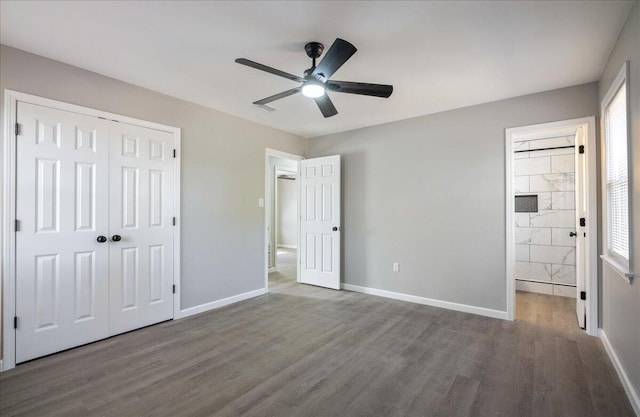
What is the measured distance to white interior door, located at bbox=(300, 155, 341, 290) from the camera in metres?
4.81

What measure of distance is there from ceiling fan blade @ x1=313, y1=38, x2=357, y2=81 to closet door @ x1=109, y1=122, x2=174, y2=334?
215cm

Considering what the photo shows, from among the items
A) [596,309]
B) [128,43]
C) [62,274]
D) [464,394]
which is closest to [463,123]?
[596,309]

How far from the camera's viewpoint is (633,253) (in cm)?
200

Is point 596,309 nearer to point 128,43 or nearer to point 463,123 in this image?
point 463,123

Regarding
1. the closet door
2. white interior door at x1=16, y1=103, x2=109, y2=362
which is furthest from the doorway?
white interior door at x1=16, y1=103, x2=109, y2=362

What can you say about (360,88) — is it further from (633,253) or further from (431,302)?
(431,302)

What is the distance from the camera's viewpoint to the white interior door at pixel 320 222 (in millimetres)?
4812

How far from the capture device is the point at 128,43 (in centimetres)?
240

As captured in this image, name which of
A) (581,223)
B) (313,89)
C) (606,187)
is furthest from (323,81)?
(581,223)

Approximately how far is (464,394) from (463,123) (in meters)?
3.02

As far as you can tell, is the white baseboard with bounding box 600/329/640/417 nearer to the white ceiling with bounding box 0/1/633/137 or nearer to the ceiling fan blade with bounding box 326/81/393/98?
the white ceiling with bounding box 0/1/633/137

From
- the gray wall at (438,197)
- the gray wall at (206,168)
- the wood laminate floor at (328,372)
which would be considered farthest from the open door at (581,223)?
the gray wall at (206,168)

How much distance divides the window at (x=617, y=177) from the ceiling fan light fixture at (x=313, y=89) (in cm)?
211

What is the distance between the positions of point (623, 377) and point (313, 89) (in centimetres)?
307
